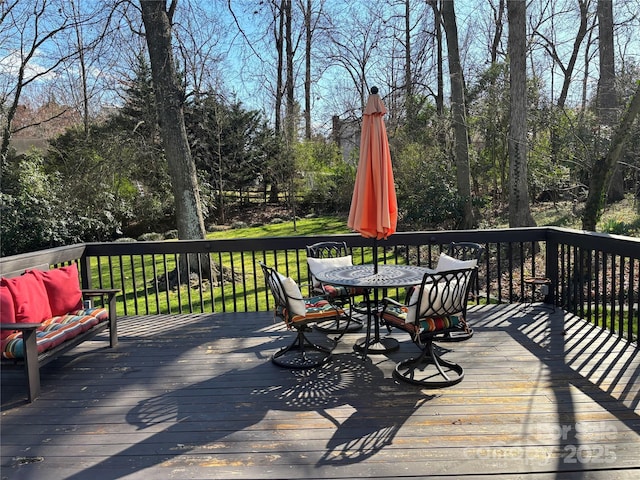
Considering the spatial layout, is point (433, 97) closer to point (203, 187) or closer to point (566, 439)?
point (203, 187)

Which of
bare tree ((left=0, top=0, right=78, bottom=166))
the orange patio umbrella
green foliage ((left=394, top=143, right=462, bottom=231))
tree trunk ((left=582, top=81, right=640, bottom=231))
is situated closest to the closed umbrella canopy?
the orange patio umbrella

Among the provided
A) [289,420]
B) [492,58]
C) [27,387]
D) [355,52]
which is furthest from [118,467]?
[492,58]

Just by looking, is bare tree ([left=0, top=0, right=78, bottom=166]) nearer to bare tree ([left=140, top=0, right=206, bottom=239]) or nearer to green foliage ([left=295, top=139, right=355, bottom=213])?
bare tree ([left=140, top=0, right=206, bottom=239])

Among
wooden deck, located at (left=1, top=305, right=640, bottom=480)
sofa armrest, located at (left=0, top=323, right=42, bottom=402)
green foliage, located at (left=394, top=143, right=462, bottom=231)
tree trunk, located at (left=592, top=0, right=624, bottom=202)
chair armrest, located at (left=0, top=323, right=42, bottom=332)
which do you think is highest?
tree trunk, located at (left=592, top=0, right=624, bottom=202)

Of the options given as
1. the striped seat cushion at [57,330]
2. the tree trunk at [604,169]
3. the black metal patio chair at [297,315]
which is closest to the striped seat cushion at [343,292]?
the black metal patio chair at [297,315]

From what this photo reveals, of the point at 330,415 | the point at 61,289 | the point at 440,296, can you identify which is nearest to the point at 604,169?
the point at 440,296

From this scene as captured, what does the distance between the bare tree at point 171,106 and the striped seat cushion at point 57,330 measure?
3592mm

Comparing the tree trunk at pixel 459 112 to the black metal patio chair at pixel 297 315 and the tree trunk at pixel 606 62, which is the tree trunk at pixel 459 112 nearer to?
the tree trunk at pixel 606 62

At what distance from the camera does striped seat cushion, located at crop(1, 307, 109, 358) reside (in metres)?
3.06

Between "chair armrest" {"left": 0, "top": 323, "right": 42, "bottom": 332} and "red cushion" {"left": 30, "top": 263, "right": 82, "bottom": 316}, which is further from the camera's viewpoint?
"red cushion" {"left": 30, "top": 263, "right": 82, "bottom": 316}

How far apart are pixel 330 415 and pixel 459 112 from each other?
30.3ft

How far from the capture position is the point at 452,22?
10.1 meters

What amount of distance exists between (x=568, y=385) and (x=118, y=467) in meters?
2.76

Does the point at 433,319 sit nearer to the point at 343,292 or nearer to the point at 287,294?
the point at 287,294
